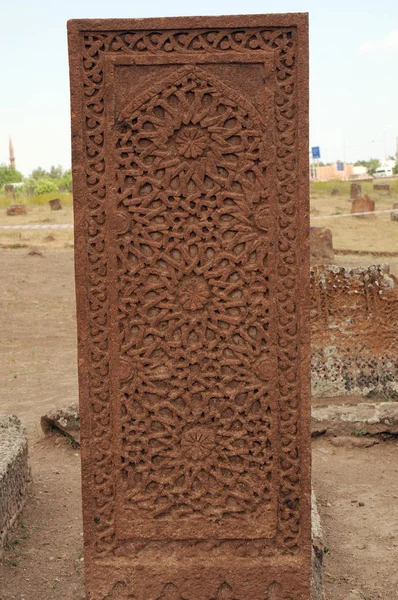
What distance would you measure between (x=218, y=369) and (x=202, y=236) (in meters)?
0.46

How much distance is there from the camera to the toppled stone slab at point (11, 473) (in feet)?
11.1

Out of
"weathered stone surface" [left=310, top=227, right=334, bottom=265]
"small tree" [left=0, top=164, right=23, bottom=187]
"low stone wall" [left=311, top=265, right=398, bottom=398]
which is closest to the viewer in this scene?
"low stone wall" [left=311, top=265, right=398, bottom=398]

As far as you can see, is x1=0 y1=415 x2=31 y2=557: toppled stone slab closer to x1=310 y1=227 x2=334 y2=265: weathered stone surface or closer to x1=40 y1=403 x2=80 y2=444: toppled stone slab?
x1=40 y1=403 x2=80 y2=444: toppled stone slab

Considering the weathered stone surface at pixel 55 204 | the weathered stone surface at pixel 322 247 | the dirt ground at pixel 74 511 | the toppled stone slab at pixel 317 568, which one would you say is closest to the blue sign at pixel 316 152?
the weathered stone surface at pixel 55 204

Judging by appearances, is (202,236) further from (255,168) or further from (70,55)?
(70,55)

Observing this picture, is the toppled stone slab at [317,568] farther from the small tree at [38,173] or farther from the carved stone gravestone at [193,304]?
the small tree at [38,173]

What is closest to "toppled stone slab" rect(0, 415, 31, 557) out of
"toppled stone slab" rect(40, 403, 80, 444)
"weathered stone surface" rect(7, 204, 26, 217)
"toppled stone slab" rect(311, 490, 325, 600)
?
"toppled stone slab" rect(40, 403, 80, 444)

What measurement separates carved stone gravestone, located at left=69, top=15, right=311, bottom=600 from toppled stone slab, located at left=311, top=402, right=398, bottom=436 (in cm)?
226

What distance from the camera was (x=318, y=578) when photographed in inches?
111

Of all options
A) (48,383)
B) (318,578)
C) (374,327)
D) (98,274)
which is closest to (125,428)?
(98,274)

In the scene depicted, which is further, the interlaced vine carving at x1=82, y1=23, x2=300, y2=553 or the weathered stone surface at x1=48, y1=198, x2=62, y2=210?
the weathered stone surface at x1=48, y1=198, x2=62, y2=210

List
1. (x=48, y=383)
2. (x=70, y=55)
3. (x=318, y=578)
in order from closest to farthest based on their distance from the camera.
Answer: (x=70, y=55) → (x=318, y=578) → (x=48, y=383)

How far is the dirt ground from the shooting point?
3.14m

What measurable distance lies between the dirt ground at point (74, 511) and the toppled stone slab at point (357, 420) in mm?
94
